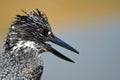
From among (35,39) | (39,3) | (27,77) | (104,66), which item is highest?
(39,3)

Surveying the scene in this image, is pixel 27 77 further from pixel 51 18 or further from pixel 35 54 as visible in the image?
pixel 51 18

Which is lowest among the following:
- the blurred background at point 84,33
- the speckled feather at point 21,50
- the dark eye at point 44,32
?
the speckled feather at point 21,50

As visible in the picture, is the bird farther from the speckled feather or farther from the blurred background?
the blurred background

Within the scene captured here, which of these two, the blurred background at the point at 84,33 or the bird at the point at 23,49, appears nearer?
the bird at the point at 23,49

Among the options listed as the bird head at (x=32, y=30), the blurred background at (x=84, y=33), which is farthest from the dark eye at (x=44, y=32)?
the blurred background at (x=84, y=33)

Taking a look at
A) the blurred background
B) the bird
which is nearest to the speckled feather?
the bird

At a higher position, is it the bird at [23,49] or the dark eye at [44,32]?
the dark eye at [44,32]

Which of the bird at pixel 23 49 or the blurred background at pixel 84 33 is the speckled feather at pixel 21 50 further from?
the blurred background at pixel 84 33

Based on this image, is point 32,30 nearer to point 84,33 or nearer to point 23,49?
point 23,49

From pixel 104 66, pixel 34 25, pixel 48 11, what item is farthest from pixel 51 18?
pixel 34 25
